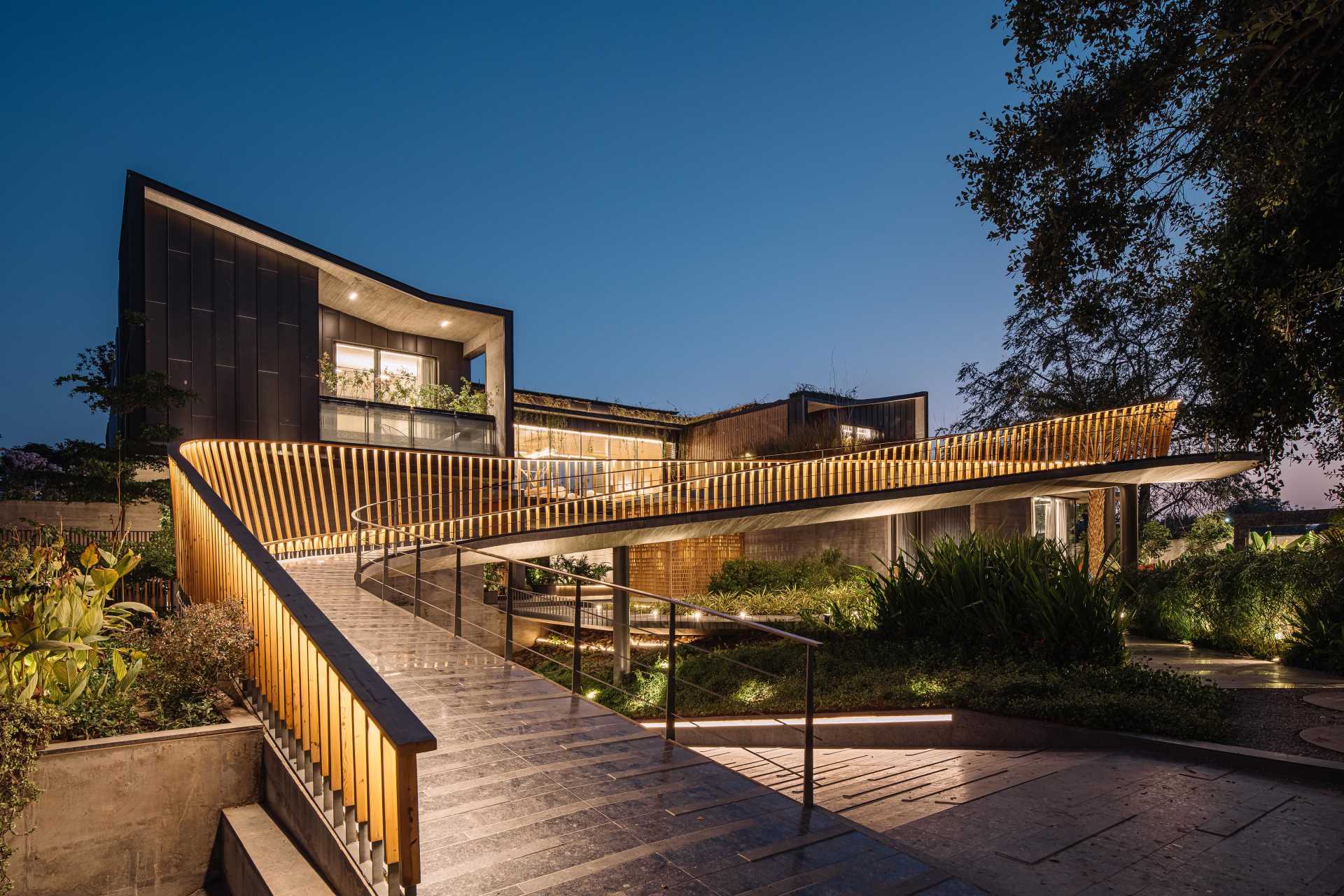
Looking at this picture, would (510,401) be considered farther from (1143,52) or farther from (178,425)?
(1143,52)

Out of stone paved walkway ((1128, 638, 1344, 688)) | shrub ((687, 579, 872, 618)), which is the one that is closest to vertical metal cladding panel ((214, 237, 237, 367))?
shrub ((687, 579, 872, 618))

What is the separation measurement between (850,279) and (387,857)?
449 feet

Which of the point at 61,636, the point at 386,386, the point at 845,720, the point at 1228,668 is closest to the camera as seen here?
the point at 61,636

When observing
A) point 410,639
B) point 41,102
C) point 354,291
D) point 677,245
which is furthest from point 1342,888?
point 677,245

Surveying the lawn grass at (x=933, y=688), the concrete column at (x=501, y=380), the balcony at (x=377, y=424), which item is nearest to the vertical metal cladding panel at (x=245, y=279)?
the balcony at (x=377, y=424)

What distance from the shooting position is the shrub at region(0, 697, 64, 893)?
350 cm

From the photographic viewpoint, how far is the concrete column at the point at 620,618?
41.7ft

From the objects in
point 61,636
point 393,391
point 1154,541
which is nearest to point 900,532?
point 1154,541

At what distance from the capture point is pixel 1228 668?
9.27 meters

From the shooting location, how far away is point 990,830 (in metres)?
4.32

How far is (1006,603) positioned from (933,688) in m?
1.71

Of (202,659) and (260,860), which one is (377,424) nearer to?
(202,659)

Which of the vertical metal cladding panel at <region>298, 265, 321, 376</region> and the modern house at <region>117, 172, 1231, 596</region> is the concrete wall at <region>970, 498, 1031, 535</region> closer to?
the modern house at <region>117, 172, 1231, 596</region>

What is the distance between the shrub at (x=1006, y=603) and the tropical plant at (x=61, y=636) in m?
8.03
